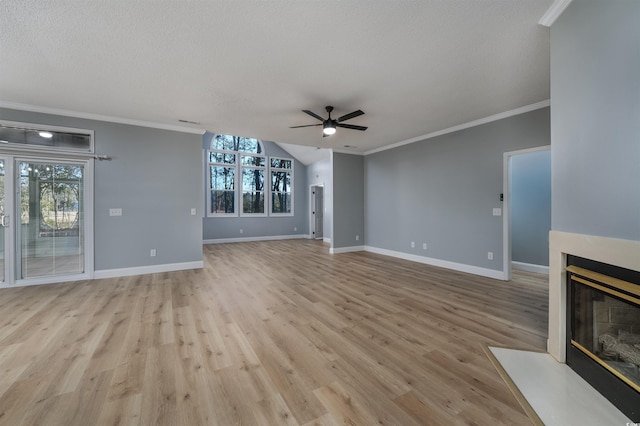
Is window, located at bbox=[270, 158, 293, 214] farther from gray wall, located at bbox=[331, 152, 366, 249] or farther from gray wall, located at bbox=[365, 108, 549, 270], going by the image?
gray wall, located at bbox=[365, 108, 549, 270]

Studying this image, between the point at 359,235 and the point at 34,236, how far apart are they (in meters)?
6.21

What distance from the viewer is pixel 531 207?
459 cm

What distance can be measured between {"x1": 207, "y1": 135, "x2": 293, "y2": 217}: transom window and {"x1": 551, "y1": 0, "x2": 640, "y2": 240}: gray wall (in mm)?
8305

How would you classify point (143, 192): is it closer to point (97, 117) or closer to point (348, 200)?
point (97, 117)

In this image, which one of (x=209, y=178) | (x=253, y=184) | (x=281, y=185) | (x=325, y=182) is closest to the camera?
(x=209, y=178)

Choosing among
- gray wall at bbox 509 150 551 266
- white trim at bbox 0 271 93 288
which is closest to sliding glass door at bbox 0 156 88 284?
white trim at bbox 0 271 93 288

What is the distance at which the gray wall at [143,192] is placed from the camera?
13.4 ft

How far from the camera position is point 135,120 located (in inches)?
167

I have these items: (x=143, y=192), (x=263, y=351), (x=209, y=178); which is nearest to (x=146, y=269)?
(x=143, y=192)

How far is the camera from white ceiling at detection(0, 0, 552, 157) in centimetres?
188

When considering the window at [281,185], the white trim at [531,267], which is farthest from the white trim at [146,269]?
the white trim at [531,267]

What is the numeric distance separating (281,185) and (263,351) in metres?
8.00

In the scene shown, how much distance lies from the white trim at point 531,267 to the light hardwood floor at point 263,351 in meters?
1.03

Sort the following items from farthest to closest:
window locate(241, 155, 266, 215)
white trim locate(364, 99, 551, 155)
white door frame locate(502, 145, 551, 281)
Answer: window locate(241, 155, 266, 215)
white door frame locate(502, 145, 551, 281)
white trim locate(364, 99, 551, 155)
